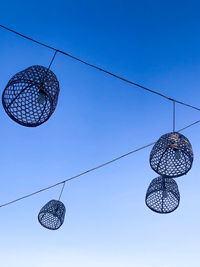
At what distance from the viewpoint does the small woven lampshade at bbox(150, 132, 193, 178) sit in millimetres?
2348

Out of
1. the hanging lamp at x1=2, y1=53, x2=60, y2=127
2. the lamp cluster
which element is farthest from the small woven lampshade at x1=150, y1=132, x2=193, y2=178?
the hanging lamp at x1=2, y1=53, x2=60, y2=127

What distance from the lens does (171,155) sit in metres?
2.59

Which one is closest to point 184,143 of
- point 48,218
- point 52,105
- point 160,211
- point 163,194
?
point 163,194

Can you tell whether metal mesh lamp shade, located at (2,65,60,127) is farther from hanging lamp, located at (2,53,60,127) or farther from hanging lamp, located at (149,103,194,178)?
hanging lamp, located at (149,103,194,178)

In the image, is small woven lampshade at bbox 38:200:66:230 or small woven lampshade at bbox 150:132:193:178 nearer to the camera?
small woven lampshade at bbox 150:132:193:178

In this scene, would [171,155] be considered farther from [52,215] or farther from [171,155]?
[52,215]

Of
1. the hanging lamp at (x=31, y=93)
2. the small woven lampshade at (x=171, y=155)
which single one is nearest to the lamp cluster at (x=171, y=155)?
the small woven lampshade at (x=171, y=155)

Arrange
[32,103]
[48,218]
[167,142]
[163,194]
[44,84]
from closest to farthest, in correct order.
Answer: [44,84] → [32,103] → [167,142] → [163,194] → [48,218]

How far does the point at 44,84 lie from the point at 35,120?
37 cm

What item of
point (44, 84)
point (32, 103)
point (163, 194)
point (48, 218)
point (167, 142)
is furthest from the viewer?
point (48, 218)

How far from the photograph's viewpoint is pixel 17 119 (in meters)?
2.12

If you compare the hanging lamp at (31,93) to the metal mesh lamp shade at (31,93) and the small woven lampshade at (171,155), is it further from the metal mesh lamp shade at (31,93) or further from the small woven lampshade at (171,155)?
the small woven lampshade at (171,155)

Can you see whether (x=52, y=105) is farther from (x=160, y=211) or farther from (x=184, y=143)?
(x=160, y=211)

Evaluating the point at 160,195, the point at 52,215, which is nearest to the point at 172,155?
the point at 160,195
